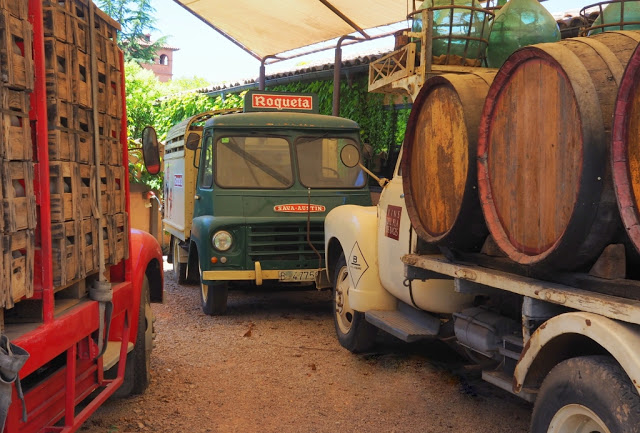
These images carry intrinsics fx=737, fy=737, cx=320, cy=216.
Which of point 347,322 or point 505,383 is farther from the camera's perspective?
point 347,322

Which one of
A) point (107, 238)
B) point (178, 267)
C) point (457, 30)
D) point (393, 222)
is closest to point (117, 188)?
point (107, 238)

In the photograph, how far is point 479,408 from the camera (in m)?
4.80

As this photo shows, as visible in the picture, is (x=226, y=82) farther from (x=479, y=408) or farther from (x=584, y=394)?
(x=584, y=394)

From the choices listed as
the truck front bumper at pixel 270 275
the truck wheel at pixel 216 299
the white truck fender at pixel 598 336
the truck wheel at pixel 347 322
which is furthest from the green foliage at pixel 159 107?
the white truck fender at pixel 598 336

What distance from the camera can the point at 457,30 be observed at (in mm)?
4777

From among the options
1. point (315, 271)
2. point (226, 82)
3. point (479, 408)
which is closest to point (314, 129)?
point (315, 271)

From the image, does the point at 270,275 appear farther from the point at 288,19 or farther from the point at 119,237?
the point at 288,19

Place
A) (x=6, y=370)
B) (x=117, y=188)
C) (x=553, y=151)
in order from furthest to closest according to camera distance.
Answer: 1. (x=117, y=188)
2. (x=553, y=151)
3. (x=6, y=370)

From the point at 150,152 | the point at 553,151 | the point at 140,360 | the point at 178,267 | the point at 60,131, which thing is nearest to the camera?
the point at 553,151

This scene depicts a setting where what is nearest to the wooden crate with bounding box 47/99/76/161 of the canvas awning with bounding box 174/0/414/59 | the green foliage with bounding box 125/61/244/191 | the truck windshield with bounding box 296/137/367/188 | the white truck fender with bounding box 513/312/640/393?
the white truck fender with bounding box 513/312/640/393

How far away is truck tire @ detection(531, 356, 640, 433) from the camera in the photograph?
8.65ft

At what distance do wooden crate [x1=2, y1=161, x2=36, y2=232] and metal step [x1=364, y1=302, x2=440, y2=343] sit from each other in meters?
2.79

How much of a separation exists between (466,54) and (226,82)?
11.5m

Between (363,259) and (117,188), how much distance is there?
226 cm
